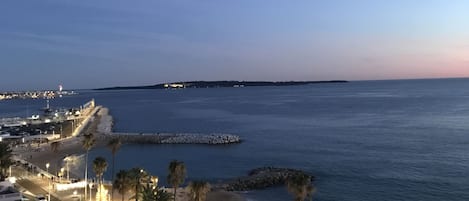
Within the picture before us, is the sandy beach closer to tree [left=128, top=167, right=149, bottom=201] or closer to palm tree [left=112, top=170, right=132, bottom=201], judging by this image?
tree [left=128, top=167, right=149, bottom=201]

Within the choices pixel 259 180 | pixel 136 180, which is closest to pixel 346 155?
pixel 259 180

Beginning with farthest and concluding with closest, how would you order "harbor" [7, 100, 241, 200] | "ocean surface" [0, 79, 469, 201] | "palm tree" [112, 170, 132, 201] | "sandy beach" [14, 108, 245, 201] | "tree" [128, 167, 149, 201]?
1. "ocean surface" [0, 79, 469, 201]
2. "sandy beach" [14, 108, 245, 201]
3. "harbor" [7, 100, 241, 200]
4. "tree" [128, 167, 149, 201]
5. "palm tree" [112, 170, 132, 201]

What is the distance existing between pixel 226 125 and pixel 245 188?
8246 centimetres

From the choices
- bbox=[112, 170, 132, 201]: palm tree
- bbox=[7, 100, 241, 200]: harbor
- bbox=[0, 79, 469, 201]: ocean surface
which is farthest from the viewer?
bbox=[0, 79, 469, 201]: ocean surface

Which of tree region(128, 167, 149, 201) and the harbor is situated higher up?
tree region(128, 167, 149, 201)

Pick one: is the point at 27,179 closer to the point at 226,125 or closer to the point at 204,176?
the point at 204,176

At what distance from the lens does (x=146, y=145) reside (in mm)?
99125

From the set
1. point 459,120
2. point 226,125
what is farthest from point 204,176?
point 459,120

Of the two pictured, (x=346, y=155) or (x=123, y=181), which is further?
(x=346, y=155)

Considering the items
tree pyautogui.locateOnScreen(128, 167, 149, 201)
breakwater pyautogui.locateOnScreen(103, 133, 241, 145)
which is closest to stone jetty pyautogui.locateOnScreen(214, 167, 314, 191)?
tree pyautogui.locateOnScreen(128, 167, 149, 201)

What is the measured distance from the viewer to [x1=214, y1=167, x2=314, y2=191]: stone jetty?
58906mm

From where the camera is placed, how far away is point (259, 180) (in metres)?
61.0

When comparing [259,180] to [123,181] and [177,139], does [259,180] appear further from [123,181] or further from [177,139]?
[177,139]

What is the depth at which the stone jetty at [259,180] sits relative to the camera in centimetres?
5891
